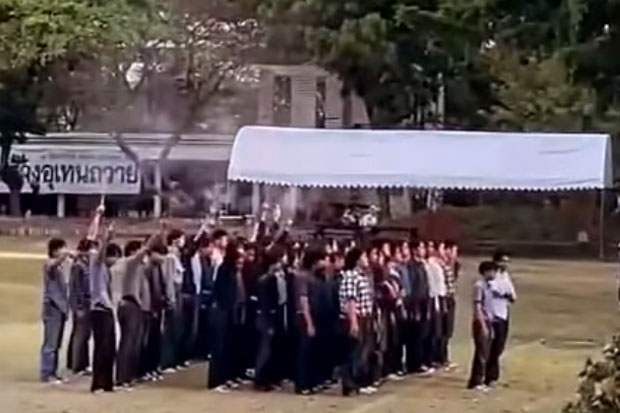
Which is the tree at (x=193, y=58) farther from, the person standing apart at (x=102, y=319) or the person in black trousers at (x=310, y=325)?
the person in black trousers at (x=310, y=325)

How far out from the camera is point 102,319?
1655 centimetres

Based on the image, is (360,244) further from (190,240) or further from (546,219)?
(546,219)

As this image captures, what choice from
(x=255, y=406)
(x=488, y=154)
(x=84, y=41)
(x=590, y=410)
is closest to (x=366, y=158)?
(x=488, y=154)

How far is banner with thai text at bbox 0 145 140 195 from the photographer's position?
57062mm

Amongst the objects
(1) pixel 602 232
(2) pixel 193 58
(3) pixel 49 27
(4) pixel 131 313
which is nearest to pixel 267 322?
(4) pixel 131 313

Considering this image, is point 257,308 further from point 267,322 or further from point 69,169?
point 69,169

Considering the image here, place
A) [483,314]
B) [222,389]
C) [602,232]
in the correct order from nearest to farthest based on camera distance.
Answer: [483,314]
[222,389]
[602,232]

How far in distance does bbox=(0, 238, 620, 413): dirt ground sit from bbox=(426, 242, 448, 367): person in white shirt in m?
0.47

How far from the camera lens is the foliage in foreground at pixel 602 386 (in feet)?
22.4

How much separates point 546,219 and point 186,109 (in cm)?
1628

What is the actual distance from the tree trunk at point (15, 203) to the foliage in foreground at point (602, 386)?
5028cm

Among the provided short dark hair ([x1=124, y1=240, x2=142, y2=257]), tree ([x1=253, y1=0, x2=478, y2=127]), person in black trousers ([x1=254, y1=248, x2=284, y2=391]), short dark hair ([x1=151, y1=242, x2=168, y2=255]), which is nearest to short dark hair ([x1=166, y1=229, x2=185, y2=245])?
short dark hair ([x1=151, y1=242, x2=168, y2=255])

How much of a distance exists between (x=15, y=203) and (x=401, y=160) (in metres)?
37.9

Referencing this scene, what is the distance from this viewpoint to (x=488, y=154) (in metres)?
21.1
